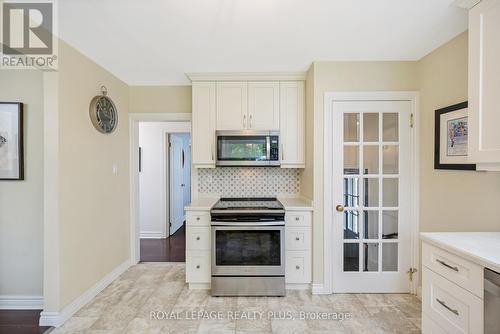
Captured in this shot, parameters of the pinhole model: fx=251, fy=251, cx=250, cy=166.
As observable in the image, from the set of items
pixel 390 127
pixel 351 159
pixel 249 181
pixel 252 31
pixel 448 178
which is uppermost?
pixel 252 31

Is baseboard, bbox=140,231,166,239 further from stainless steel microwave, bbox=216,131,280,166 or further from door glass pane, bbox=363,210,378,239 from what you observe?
door glass pane, bbox=363,210,378,239

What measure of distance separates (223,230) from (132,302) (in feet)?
3.72

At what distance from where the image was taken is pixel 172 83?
335 cm

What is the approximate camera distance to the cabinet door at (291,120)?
2.97 metres

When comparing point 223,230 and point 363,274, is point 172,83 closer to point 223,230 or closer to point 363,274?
point 223,230

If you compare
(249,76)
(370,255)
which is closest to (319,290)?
(370,255)

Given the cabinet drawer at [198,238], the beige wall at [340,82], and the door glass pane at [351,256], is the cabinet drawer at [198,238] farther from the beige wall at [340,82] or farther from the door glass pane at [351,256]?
the door glass pane at [351,256]

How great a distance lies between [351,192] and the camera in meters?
2.63

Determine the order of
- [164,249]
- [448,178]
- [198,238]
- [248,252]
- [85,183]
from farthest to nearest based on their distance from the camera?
[164,249] → [198,238] → [248,252] → [85,183] → [448,178]

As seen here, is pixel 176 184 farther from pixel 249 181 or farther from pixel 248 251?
pixel 248 251

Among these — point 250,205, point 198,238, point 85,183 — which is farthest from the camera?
point 250,205

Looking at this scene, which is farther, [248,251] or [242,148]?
[242,148]

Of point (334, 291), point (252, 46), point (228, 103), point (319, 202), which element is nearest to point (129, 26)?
point (252, 46)

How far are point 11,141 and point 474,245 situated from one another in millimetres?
3643
